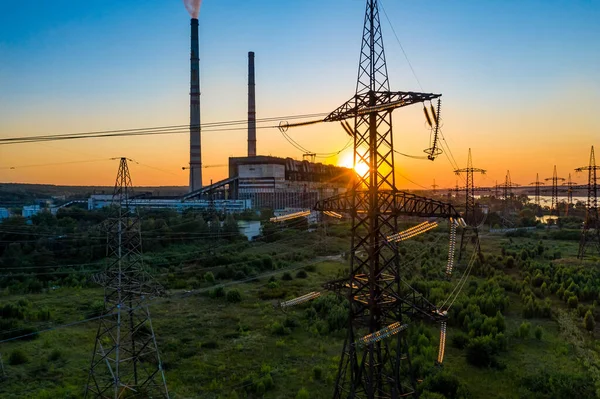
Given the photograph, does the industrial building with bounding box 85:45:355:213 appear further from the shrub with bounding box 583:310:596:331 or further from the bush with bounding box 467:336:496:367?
the bush with bounding box 467:336:496:367

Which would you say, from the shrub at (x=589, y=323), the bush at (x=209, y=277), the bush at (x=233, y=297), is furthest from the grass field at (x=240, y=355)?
the bush at (x=209, y=277)

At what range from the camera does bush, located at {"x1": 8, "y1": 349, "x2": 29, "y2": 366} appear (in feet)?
51.8

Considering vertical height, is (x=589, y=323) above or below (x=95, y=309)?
above

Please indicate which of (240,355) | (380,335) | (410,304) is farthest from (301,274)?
(380,335)

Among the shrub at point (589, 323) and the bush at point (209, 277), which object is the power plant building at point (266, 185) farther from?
the shrub at point (589, 323)

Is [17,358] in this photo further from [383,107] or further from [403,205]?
[383,107]

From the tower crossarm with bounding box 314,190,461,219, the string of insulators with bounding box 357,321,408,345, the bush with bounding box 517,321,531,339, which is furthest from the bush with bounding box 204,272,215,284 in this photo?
the string of insulators with bounding box 357,321,408,345

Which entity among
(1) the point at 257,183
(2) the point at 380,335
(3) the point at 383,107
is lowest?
(2) the point at 380,335

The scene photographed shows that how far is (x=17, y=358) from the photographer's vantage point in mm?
15875

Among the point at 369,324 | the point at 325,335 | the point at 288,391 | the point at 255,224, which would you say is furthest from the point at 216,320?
the point at 255,224

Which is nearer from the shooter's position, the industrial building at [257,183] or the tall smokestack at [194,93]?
the tall smokestack at [194,93]

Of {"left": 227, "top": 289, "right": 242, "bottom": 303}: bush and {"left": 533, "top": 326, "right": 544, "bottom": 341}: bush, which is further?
{"left": 227, "top": 289, "right": 242, "bottom": 303}: bush

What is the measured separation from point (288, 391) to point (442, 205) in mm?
7988

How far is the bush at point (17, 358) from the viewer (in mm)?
15781
